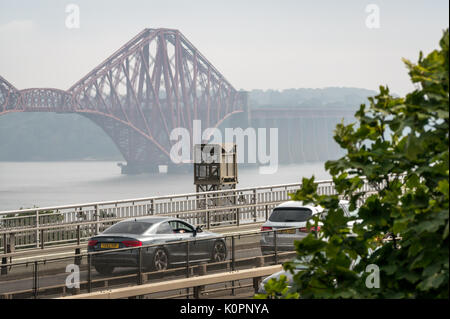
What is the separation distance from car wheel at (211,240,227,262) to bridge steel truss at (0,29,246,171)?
217ft

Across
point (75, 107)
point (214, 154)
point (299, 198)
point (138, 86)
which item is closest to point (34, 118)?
point (138, 86)

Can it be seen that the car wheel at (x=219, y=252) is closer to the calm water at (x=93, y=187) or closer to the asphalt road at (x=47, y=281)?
the asphalt road at (x=47, y=281)

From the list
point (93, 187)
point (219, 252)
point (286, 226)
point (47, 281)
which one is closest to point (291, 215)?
point (286, 226)

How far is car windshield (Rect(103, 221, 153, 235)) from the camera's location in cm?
1329

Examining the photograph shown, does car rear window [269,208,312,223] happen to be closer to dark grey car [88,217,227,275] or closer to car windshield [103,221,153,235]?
dark grey car [88,217,227,275]

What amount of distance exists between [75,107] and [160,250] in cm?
7409

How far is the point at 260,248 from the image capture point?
12398 mm

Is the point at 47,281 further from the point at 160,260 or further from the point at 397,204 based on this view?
the point at 397,204

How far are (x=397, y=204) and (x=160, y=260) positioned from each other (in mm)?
7807

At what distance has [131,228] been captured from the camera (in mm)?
13391

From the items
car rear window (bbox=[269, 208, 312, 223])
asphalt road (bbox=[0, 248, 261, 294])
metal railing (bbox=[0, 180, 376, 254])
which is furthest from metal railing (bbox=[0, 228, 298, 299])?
metal railing (bbox=[0, 180, 376, 254])

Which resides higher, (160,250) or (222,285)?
(160,250)

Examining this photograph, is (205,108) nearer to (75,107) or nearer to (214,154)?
(75,107)

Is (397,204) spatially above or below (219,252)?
above
